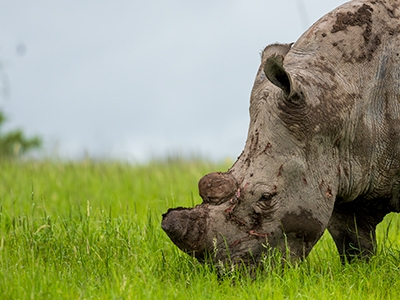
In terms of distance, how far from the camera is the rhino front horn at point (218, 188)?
3596mm

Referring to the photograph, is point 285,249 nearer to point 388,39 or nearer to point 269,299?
point 269,299

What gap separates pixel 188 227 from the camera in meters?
3.51

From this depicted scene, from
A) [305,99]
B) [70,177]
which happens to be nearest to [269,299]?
[305,99]

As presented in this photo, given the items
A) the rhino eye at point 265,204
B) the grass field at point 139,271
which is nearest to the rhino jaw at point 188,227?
the grass field at point 139,271

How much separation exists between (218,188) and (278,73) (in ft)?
3.16

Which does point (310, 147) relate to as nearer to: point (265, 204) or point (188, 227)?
point (265, 204)

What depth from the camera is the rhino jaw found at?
3.50m

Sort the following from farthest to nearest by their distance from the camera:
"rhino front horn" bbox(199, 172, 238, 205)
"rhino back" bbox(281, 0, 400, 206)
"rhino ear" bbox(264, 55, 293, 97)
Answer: "rhino back" bbox(281, 0, 400, 206), "rhino front horn" bbox(199, 172, 238, 205), "rhino ear" bbox(264, 55, 293, 97)

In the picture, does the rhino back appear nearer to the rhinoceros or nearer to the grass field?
the rhinoceros

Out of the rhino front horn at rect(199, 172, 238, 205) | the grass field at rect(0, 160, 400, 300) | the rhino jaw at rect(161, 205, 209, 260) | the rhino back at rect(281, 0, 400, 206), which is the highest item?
the rhino back at rect(281, 0, 400, 206)

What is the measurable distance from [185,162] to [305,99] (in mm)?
8102

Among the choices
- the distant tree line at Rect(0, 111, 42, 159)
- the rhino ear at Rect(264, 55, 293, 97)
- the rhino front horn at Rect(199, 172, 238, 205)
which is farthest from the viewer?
the distant tree line at Rect(0, 111, 42, 159)

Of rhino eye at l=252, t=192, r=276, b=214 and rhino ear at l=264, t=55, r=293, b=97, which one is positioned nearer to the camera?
rhino ear at l=264, t=55, r=293, b=97

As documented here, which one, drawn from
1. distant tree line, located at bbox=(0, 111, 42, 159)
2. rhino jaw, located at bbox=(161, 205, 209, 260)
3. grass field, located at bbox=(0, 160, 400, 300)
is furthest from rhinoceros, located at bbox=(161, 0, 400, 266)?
distant tree line, located at bbox=(0, 111, 42, 159)
